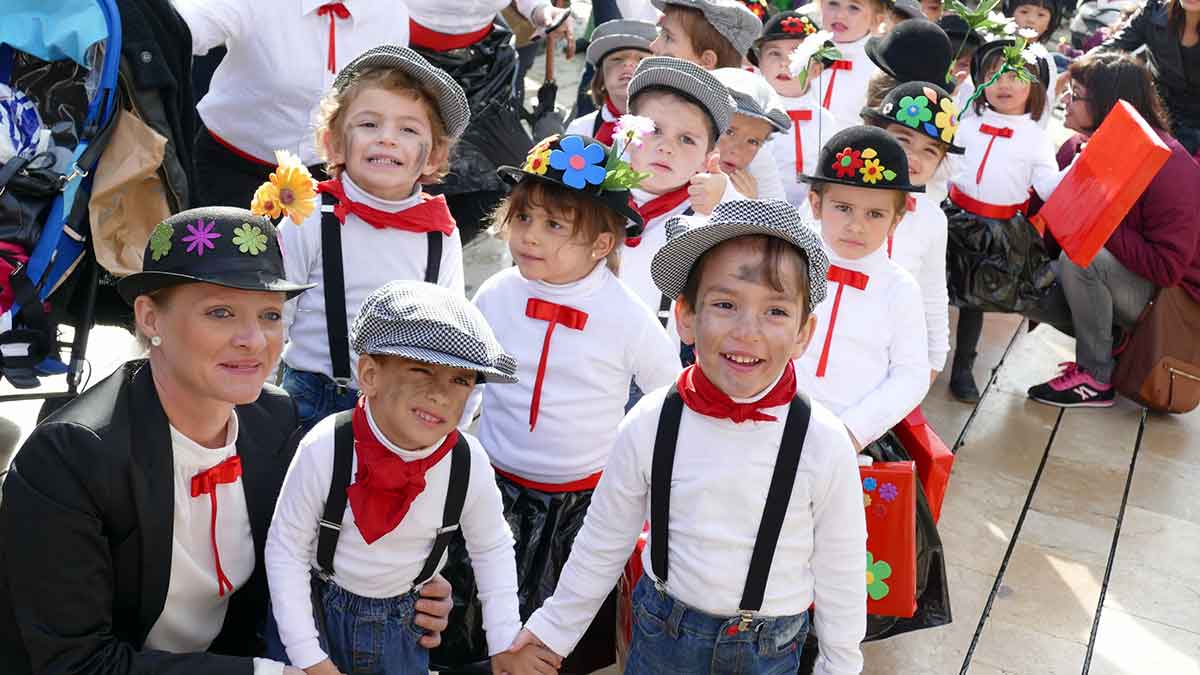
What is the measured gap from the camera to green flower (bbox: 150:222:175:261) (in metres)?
2.44

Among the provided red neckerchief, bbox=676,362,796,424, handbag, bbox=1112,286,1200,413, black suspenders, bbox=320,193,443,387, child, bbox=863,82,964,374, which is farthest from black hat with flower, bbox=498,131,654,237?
handbag, bbox=1112,286,1200,413

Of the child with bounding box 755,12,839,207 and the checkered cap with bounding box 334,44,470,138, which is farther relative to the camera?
the child with bounding box 755,12,839,207

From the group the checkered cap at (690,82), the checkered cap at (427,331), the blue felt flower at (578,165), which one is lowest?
the checkered cap at (427,331)

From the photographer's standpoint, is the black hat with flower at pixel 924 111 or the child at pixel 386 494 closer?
the child at pixel 386 494

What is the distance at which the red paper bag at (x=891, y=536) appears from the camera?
10.8ft

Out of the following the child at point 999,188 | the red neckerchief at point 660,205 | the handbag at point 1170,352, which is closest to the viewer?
the red neckerchief at point 660,205

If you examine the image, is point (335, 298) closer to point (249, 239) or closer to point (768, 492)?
point (249, 239)

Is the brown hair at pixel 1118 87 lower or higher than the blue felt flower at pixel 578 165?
higher

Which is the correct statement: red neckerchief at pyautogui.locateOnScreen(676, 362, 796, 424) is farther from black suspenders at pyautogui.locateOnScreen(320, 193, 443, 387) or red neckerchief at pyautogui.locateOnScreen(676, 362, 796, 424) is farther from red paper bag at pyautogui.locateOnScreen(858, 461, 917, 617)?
black suspenders at pyautogui.locateOnScreen(320, 193, 443, 387)

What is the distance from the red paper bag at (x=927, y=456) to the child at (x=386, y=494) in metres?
1.44

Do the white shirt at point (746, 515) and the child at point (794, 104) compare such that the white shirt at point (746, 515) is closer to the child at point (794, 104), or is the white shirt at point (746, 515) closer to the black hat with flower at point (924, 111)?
the black hat with flower at point (924, 111)

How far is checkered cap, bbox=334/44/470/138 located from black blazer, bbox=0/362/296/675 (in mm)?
1123

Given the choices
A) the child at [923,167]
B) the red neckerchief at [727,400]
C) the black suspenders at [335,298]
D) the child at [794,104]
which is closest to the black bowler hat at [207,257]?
the black suspenders at [335,298]

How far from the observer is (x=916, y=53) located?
196 inches
